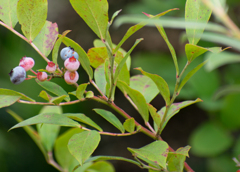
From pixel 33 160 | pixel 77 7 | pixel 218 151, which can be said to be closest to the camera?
pixel 77 7

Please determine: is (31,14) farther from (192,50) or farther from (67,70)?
(192,50)

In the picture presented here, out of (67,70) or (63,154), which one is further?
(63,154)

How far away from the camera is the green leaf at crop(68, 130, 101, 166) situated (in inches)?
13.8

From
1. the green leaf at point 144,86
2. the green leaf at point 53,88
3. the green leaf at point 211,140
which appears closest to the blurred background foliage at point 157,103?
the green leaf at point 211,140

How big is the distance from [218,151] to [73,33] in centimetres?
123

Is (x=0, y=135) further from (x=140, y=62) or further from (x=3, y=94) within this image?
(x=3, y=94)

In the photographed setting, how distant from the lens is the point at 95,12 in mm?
348

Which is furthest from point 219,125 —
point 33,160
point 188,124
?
point 33,160

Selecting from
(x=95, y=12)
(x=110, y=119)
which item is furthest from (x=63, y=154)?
(x=95, y=12)

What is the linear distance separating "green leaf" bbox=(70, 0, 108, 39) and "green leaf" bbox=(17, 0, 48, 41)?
0.28 ft

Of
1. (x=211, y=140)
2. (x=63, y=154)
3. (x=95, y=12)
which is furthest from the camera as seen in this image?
(x=211, y=140)

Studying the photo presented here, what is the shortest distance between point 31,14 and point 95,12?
0.12m

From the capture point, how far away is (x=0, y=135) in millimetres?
1324

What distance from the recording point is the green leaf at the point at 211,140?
3.68ft
